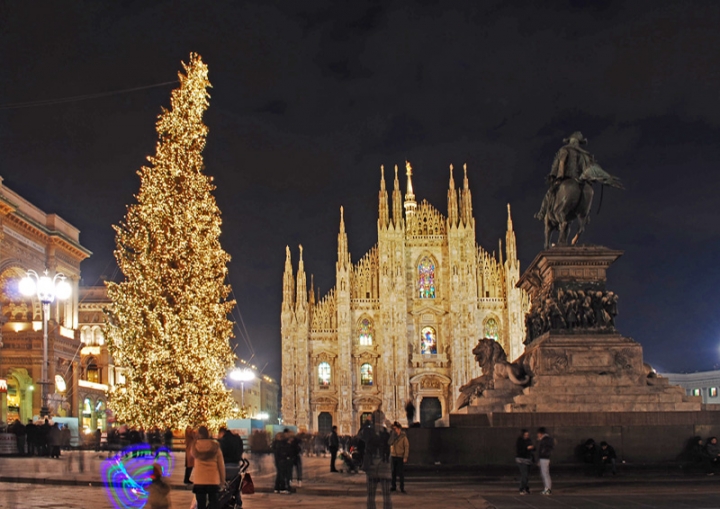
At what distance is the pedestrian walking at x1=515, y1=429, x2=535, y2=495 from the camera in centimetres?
1249

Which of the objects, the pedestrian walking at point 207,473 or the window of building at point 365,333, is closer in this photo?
the pedestrian walking at point 207,473

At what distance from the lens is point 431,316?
61906 mm

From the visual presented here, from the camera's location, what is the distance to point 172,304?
81.0 ft

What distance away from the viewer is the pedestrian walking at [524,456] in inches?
492

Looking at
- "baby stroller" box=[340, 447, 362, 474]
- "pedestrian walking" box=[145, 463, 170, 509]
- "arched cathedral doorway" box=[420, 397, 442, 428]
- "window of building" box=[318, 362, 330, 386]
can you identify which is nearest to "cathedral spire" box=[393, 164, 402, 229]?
"window of building" box=[318, 362, 330, 386]

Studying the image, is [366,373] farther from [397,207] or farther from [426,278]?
[397,207]

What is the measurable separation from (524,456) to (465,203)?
5042cm

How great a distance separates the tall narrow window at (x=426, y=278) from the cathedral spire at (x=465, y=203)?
4.07m

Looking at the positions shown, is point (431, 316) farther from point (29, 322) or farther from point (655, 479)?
point (655, 479)

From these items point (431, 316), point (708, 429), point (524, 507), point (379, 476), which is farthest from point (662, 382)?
point (431, 316)

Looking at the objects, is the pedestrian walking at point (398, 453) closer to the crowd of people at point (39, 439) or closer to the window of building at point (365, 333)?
the crowd of people at point (39, 439)

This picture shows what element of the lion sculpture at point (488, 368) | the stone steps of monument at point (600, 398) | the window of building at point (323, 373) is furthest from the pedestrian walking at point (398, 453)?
the window of building at point (323, 373)

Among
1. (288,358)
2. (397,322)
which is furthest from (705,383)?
(288,358)

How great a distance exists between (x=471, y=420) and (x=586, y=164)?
513 centimetres
